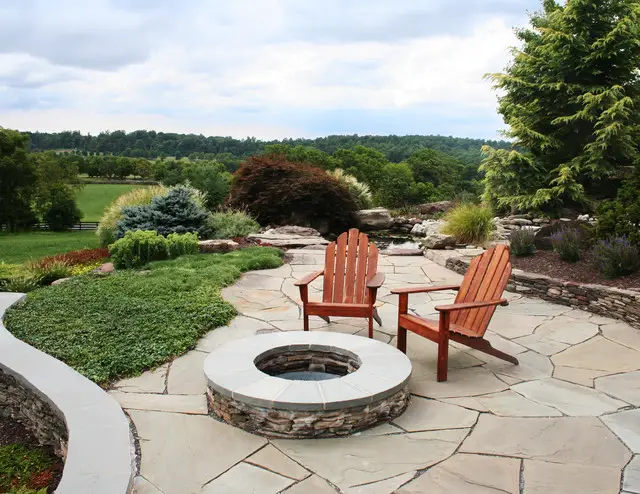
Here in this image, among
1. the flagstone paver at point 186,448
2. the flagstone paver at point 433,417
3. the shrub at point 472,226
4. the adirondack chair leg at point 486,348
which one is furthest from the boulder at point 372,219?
the flagstone paver at point 186,448

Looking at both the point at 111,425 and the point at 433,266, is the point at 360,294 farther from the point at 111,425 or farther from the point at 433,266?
the point at 433,266

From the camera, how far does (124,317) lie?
4980mm

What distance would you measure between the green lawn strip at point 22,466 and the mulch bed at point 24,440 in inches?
0.6

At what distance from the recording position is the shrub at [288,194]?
13422 millimetres

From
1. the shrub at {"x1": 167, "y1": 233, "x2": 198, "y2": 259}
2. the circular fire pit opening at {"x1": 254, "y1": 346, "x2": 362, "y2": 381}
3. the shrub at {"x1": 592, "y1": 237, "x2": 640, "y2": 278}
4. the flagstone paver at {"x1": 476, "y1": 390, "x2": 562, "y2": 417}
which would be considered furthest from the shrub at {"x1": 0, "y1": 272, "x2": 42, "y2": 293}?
the shrub at {"x1": 592, "y1": 237, "x2": 640, "y2": 278}

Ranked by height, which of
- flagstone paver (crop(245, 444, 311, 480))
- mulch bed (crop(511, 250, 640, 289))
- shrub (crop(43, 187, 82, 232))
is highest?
mulch bed (crop(511, 250, 640, 289))

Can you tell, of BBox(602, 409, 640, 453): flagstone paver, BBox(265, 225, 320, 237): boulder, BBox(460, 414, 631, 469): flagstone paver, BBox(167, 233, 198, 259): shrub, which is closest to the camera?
BBox(460, 414, 631, 469): flagstone paver

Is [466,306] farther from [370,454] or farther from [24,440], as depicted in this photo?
[24,440]

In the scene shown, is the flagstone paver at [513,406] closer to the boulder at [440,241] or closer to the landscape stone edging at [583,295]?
the landscape stone edging at [583,295]

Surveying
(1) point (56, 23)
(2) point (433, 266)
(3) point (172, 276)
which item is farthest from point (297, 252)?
(1) point (56, 23)

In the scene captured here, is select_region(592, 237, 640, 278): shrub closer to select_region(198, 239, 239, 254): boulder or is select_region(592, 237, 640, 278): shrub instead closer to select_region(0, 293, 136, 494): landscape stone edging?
select_region(0, 293, 136, 494): landscape stone edging

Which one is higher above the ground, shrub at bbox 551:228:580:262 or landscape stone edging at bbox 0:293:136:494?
shrub at bbox 551:228:580:262

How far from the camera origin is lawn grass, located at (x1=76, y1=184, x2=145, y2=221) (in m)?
31.3

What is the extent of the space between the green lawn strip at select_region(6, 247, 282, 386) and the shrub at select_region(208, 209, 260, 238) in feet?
11.7
